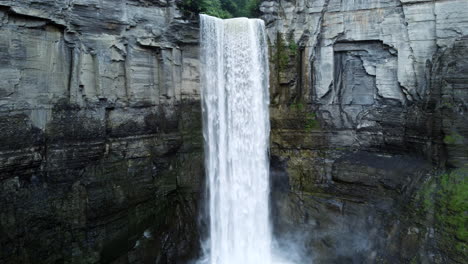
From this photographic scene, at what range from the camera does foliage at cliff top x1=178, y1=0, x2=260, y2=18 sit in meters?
12.4

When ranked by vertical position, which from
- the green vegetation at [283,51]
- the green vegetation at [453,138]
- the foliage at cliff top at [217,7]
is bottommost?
the green vegetation at [453,138]

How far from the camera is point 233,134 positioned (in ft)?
42.5

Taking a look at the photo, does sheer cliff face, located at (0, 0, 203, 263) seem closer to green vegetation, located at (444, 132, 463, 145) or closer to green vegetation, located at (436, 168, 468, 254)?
green vegetation, located at (436, 168, 468, 254)

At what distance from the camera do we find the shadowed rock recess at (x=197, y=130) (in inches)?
356

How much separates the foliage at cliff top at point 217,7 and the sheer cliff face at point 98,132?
0.66 m

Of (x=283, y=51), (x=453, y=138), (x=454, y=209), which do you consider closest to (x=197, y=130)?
(x=283, y=51)

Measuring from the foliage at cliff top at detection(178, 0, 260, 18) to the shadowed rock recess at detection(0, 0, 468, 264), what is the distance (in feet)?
1.91

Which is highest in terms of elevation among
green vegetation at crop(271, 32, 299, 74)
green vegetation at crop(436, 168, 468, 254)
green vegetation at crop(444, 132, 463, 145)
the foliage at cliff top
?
the foliage at cliff top

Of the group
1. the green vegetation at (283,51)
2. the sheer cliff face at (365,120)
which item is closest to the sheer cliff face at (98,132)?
the green vegetation at (283,51)

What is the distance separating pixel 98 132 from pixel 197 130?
3836 mm

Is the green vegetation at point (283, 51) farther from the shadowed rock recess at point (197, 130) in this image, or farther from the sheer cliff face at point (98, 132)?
the sheer cliff face at point (98, 132)

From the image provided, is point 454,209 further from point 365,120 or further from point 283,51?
point 283,51

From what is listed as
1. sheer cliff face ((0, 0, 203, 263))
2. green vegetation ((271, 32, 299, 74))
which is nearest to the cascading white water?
sheer cliff face ((0, 0, 203, 263))

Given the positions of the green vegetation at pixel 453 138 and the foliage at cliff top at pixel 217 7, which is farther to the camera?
the foliage at cliff top at pixel 217 7
